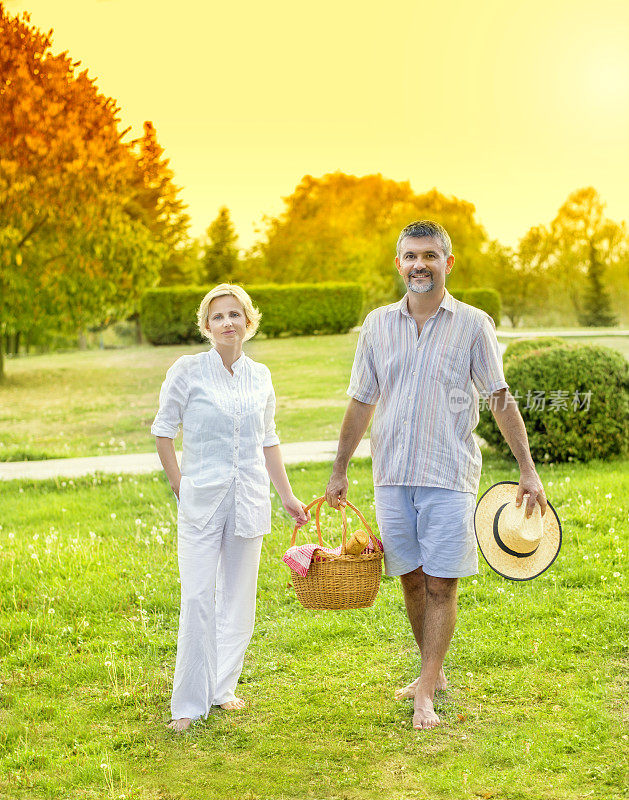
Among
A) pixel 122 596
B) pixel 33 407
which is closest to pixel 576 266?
pixel 33 407

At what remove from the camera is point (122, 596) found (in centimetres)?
584

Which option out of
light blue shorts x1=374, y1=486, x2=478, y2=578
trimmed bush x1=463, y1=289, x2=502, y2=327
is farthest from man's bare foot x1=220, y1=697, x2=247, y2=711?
trimmed bush x1=463, y1=289, x2=502, y2=327

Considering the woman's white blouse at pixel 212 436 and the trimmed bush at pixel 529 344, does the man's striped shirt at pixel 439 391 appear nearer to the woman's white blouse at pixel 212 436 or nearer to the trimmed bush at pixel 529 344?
the woman's white blouse at pixel 212 436

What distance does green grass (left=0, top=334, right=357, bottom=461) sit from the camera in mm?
14391

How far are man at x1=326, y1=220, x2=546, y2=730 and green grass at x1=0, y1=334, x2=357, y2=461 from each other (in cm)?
855

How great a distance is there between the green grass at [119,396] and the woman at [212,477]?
812cm

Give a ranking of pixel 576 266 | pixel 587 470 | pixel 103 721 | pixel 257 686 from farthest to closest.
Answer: pixel 576 266 → pixel 587 470 → pixel 257 686 → pixel 103 721

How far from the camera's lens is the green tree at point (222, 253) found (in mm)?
47562

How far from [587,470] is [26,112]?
64.2ft

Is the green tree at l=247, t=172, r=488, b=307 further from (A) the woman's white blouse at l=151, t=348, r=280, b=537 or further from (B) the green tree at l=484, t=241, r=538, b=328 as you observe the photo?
(A) the woman's white blouse at l=151, t=348, r=280, b=537

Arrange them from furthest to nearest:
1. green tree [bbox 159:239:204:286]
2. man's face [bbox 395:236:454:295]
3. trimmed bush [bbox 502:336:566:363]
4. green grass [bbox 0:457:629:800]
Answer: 1. green tree [bbox 159:239:204:286]
2. trimmed bush [bbox 502:336:566:363]
3. man's face [bbox 395:236:454:295]
4. green grass [bbox 0:457:629:800]

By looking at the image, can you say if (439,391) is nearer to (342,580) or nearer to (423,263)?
(423,263)

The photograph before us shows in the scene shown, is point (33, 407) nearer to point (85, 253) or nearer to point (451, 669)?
point (85, 253)

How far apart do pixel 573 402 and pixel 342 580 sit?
5579 mm
